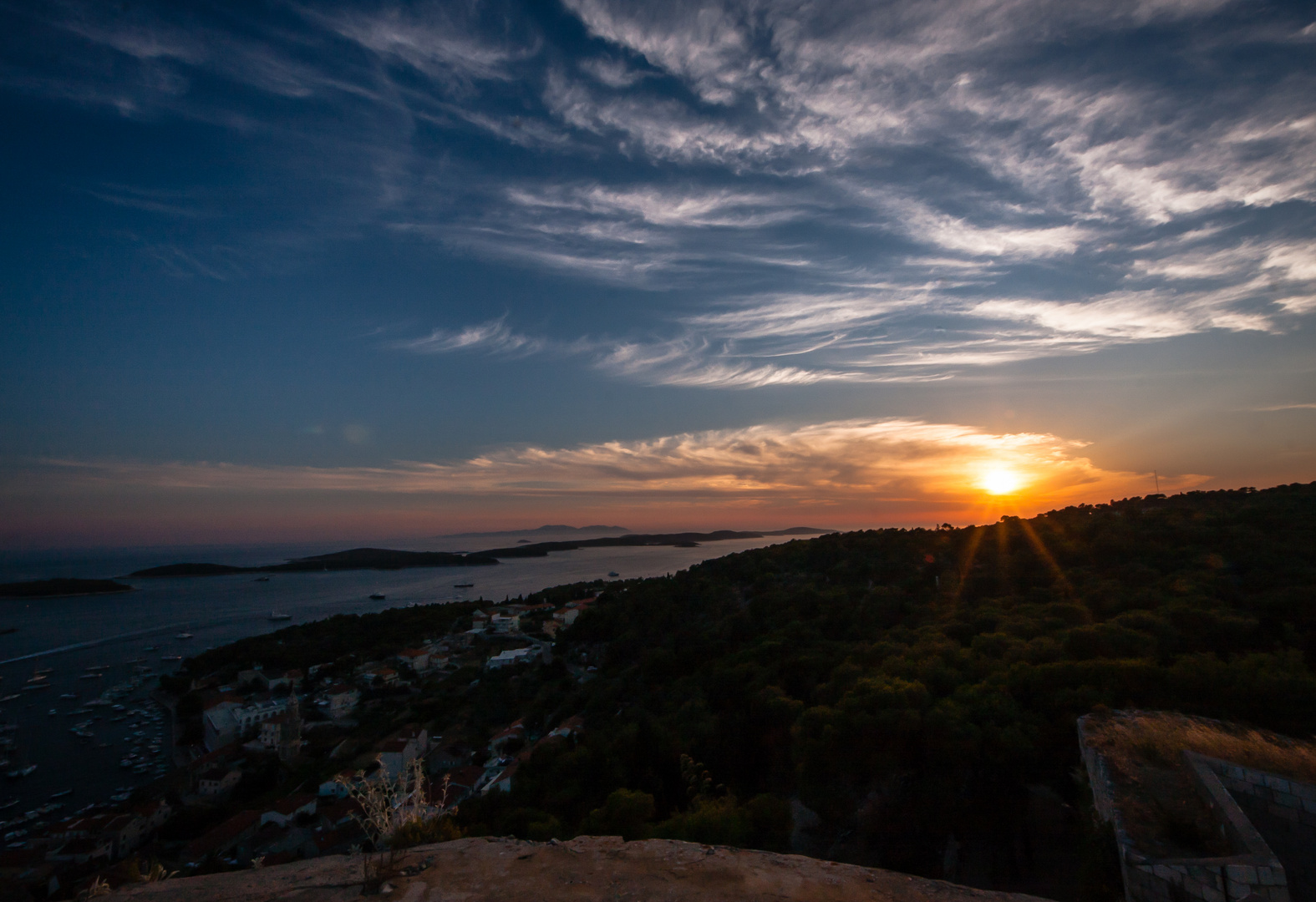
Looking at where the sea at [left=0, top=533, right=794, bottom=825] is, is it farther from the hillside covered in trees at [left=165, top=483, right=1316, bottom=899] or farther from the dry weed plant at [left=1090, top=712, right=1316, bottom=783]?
the dry weed plant at [left=1090, top=712, right=1316, bottom=783]

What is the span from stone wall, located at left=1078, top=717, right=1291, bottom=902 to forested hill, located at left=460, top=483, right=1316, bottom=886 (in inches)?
87.4

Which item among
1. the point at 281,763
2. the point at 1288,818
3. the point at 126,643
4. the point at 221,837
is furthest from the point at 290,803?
Result: the point at 126,643

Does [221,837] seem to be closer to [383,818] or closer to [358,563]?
[383,818]

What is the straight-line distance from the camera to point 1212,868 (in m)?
3.22

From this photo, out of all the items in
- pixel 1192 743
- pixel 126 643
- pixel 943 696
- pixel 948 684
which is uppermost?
pixel 1192 743

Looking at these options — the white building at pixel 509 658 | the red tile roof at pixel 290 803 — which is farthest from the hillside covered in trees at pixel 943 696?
the white building at pixel 509 658

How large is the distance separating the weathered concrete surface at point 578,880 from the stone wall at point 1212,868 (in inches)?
35.2

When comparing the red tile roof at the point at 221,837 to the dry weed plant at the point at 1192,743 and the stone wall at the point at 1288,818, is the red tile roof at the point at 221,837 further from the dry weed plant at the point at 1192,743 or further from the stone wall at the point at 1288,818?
the stone wall at the point at 1288,818

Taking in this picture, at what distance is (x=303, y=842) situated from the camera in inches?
475

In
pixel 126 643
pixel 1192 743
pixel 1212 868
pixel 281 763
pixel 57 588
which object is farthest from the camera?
pixel 57 588

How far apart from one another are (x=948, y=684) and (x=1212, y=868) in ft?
17.6

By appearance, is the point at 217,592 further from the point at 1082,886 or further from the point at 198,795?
the point at 1082,886

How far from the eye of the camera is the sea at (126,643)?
60.6 feet

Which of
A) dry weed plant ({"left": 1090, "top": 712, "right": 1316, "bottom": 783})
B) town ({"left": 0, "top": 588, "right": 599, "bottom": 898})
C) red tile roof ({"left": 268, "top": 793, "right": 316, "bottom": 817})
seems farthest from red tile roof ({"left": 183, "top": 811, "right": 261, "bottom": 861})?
dry weed plant ({"left": 1090, "top": 712, "right": 1316, "bottom": 783})
